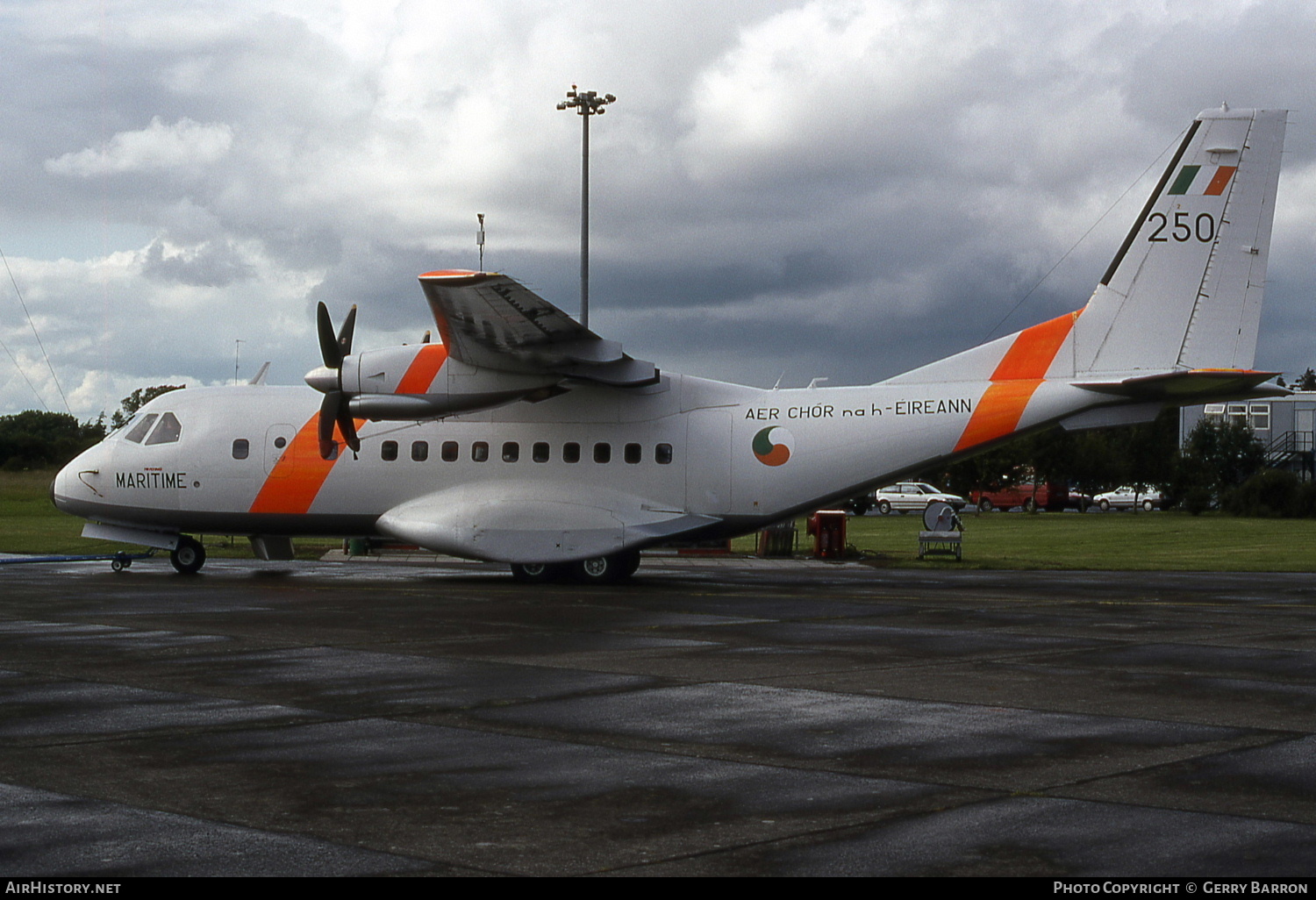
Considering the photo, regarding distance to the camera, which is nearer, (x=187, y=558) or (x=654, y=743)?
(x=654, y=743)

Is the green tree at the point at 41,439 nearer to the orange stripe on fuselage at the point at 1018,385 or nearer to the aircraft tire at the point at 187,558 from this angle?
the aircraft tire at the point at 187,558

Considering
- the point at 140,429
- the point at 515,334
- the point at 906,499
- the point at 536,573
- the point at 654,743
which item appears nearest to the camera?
the point at 654,743

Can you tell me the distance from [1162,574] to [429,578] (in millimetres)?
15472

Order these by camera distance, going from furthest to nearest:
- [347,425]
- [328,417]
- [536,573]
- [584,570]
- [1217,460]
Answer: [1217,460] < [536,573] < [584,570] < [347,425] < [328,417]

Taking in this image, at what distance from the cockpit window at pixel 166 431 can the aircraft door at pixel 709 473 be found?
10153 millimetres

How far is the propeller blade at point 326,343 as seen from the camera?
2259 centimetres

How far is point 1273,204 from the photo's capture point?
21.4 m

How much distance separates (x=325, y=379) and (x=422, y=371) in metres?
1.81

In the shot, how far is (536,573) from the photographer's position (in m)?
23.8

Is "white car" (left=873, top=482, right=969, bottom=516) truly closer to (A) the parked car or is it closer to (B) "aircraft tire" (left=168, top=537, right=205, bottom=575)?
(A) the parked car

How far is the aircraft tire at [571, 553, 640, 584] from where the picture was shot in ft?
77.0

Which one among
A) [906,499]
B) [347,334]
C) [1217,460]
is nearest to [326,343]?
[347,334]

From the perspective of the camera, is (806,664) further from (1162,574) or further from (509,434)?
(1162,574)

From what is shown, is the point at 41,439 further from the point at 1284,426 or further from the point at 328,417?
the point at 1284,426
